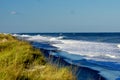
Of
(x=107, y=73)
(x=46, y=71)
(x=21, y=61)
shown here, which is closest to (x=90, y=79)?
(x=107, y=73)

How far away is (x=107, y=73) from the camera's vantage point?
50.4 feet

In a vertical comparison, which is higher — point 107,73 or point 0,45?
point 0,45

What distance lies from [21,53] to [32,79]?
14.6 feet

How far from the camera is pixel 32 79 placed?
7.63 m

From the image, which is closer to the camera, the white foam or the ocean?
the ocean

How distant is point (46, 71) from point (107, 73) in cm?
684

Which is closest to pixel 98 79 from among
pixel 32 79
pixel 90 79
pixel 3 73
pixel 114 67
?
pixel 90 79

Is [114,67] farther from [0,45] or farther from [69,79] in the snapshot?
[69,79]

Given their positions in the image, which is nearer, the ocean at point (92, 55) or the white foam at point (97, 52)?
the ocean at point (92, 55)

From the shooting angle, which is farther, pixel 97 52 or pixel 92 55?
pixel 97 52

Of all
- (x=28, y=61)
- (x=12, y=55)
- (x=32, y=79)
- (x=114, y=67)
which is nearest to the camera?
(x=32, y=79)

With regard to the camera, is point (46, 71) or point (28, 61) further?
point (28, 61)

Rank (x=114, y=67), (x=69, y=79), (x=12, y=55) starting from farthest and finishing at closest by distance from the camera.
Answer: (x=114, y=67), (x=12, y=55), (x=69, y=79)

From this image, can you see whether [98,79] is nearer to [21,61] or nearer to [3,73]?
[21,61]
